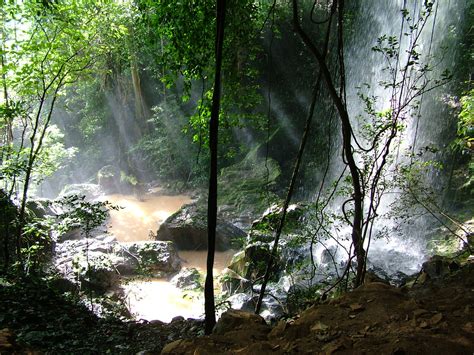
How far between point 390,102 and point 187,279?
6.50m

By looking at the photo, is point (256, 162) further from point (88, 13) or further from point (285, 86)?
point (88, 13)

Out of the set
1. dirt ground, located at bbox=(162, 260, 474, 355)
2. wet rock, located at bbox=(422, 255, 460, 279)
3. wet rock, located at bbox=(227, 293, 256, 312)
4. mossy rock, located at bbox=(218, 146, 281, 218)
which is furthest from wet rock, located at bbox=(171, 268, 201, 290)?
dirt ground, located at bbox=(162, 260, 474, 355)

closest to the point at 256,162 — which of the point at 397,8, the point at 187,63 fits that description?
the point at 397,8

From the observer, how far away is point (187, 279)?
29.8ft

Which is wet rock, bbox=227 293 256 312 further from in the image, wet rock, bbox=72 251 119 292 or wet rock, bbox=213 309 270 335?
wet rock, bbox=213 309 270 335

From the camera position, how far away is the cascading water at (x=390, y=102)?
340 inches

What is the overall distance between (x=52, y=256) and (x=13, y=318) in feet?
16.9

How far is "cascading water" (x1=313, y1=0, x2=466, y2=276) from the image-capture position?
862cm

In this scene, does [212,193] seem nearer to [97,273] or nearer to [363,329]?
[363,329]

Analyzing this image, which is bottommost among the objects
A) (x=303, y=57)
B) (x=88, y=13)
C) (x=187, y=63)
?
(x=187, y=63)

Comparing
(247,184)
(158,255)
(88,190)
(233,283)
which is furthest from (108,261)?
(88,190)

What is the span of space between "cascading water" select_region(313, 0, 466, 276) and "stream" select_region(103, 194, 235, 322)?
3221 mm

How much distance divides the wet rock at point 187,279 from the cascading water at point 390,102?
316 cm

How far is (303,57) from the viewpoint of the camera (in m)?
15.0
